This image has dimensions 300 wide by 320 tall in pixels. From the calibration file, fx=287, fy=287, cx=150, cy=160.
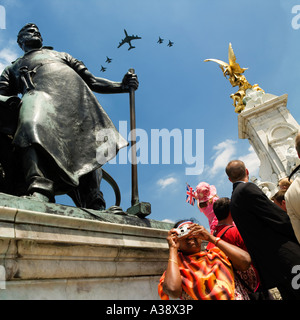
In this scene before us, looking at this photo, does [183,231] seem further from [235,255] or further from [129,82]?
[129,82]

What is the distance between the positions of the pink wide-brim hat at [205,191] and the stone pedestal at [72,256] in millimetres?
2544

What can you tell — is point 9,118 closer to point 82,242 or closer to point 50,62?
point 50,62

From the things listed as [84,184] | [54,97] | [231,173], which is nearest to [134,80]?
[54,97]

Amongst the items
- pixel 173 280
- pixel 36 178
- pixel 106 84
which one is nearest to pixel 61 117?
pixel 36 178

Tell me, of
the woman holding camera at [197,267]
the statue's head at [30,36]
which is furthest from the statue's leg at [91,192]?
the statue's head at [30,36]

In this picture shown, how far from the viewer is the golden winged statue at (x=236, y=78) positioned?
71.4 ft

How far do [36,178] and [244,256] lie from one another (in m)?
1.78

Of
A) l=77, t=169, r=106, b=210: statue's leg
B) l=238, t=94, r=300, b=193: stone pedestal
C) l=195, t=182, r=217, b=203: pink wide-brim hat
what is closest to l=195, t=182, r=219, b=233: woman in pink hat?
l=195, t=182, r=217, b=203: pink wide-brim hat

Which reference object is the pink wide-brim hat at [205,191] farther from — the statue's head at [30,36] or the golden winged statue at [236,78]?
the golden winged statue at [236,78]

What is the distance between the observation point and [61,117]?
3000 mm

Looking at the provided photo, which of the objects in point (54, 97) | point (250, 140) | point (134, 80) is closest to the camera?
point (54, 97)

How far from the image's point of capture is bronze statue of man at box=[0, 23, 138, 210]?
2.57 meters
